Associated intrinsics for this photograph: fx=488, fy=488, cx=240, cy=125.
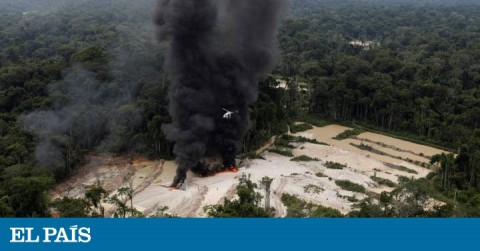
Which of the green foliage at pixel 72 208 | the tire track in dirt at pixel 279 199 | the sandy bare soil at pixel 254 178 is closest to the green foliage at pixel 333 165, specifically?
the sandy bare soil at pixel 254 178

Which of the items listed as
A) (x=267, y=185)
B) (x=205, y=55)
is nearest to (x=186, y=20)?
(x=205, y=55)

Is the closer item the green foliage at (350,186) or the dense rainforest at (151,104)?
the green foliage at (350,186)

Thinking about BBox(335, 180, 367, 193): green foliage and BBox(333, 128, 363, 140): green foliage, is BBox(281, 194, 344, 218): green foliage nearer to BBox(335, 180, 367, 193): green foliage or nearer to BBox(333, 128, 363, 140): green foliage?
BBox(335, 180, 367, 193): green foliage

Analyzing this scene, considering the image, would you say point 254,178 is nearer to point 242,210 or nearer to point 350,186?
point 350,186

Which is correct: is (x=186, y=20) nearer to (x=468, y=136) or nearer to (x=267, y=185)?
(x=267, y=185)

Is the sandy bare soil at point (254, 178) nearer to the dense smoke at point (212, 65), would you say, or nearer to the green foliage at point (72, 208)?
the dense smoke at point (212, 65)

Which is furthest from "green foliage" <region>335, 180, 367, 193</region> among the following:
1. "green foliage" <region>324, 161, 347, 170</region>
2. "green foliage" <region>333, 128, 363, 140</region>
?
"green foliage" <region>333, 128, 363, 140</region>
